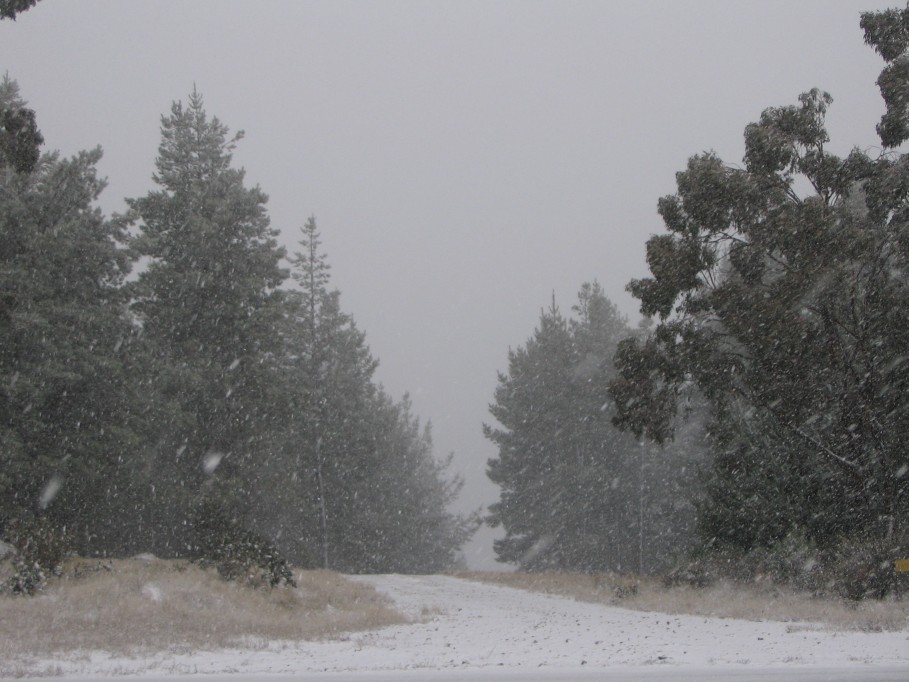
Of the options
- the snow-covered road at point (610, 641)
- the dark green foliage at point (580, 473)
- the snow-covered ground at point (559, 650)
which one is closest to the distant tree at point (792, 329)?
the snow-covered road at point (610, 641)

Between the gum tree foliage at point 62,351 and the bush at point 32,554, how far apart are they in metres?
6.81

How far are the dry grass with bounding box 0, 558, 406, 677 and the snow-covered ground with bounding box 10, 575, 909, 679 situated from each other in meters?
0.68

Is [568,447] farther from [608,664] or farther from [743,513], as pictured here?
[608,664]

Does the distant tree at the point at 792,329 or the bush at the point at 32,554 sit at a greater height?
the distant tree at the point at 792,329

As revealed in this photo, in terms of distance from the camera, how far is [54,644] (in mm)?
11000

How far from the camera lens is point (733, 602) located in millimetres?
16516

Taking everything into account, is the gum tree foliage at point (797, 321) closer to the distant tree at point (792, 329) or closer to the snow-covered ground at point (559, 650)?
the distant tree at point (792, 329)

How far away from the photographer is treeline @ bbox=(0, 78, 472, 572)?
25328 mm

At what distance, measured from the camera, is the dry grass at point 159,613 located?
37.4 feet

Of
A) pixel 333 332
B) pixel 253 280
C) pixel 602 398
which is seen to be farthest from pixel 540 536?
pixel 253 280

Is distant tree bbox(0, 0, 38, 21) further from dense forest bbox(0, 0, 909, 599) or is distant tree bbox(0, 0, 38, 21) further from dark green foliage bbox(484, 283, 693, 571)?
dark green foliage bbox(484, 283, 693, 571)

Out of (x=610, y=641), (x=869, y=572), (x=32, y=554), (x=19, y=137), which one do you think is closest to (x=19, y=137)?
(x=19, y=137)

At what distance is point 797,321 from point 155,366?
20396 mm

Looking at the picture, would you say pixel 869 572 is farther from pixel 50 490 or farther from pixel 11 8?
pixel 50 490
